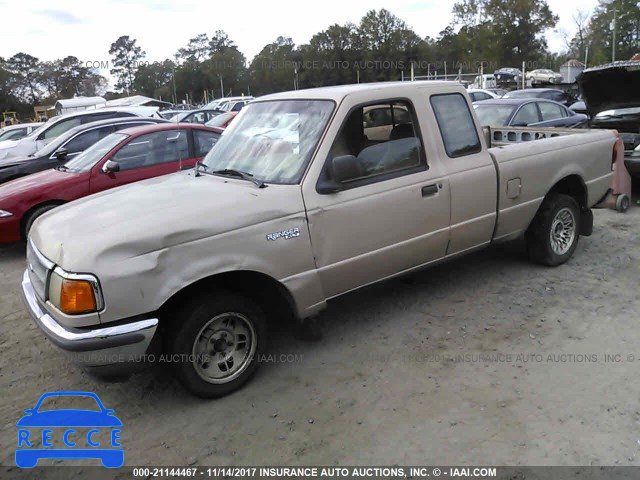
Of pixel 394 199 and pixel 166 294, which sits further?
pixel 394 199

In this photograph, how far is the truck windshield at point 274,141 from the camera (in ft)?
12.6

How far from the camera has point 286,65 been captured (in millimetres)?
59219

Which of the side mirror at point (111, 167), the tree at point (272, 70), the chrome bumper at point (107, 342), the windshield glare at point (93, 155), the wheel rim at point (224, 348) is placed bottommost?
the wheel rim at point (224, 348)

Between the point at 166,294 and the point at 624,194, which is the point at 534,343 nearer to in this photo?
the point at 166,294

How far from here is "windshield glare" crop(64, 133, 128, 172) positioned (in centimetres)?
741

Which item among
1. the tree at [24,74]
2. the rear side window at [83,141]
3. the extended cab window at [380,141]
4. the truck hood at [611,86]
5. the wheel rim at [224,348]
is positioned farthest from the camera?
the tree at [24,74]

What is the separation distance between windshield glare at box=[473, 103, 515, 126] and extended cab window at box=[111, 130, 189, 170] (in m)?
5.49

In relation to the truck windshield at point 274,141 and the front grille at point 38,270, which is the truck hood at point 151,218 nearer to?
the front grille at point 38,270

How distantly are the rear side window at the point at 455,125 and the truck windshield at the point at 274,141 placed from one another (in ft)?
3.55

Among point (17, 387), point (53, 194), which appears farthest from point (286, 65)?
point (17, 387)

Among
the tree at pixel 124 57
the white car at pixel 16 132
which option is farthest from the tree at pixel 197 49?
the white car at pixel 16 132

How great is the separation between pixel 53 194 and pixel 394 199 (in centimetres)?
506

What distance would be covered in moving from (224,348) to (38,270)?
1.32 metres

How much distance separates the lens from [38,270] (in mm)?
3494
